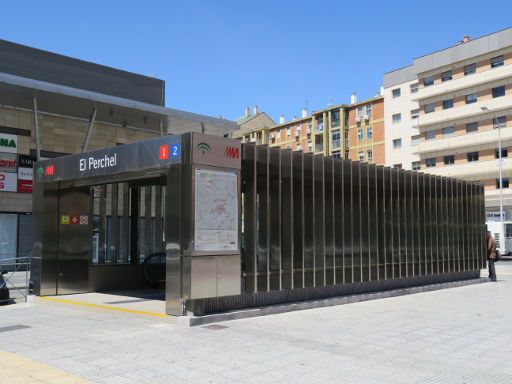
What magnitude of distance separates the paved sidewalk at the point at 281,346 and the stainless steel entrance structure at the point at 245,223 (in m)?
0.91

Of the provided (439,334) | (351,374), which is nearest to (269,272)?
(439,334)

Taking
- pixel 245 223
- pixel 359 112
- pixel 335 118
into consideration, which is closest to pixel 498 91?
pixel 359 112

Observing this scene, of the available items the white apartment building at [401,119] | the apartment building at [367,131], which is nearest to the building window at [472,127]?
the white apartment building at [401,119]

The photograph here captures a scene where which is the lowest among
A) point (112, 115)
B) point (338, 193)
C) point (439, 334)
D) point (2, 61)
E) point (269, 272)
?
point (439, 334)

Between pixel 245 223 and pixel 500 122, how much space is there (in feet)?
149

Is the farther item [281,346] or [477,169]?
[477,169]

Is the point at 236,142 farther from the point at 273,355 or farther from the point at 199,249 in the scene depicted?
the point at 273,355

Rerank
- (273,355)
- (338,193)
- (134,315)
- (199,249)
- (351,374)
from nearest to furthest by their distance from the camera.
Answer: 1. (351,374)
2. (273,355)
3. (199,249)
4. (134,315)
5. (338,193)

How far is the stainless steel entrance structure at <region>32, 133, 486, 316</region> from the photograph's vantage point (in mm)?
9648

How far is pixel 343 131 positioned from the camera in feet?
235

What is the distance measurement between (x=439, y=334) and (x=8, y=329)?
7.26 metres

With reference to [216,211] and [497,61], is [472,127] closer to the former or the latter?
[497,61]

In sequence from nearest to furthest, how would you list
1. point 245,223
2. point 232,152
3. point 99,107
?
point 232,152 → point 245,223 → point 99,107

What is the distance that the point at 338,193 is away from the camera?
12.9 meters
